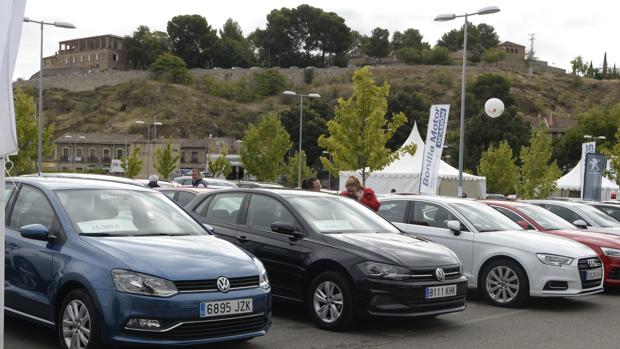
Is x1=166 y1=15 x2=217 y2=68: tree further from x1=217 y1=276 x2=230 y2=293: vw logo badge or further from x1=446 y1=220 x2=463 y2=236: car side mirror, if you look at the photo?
x1=217 y1=276 x2=230 y2=293: vw logo badge

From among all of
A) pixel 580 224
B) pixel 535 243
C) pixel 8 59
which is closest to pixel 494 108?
pixel 580 224

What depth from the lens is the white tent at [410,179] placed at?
115ft

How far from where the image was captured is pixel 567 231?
13.2 metres

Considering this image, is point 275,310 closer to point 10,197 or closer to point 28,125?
point 10,197

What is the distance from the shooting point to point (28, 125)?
37.9 metres

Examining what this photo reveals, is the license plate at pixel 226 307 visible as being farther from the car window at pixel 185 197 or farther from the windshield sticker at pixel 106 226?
the car window at pixel 185 197

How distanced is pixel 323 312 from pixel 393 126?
20.4m

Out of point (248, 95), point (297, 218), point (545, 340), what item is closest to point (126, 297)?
point (297, 218)

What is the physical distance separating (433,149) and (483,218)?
14092 millimetres

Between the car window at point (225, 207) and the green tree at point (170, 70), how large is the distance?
139m

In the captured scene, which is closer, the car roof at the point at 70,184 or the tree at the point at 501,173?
the car roof at the point at 70,184

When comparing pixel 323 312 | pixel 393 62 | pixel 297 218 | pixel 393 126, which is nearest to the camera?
pixel 323 312

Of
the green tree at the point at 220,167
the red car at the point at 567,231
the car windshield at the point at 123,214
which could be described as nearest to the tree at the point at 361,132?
the red car at the point at 567,231

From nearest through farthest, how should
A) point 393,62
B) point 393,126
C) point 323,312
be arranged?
point 323,312
point 393,126
point 393,62
